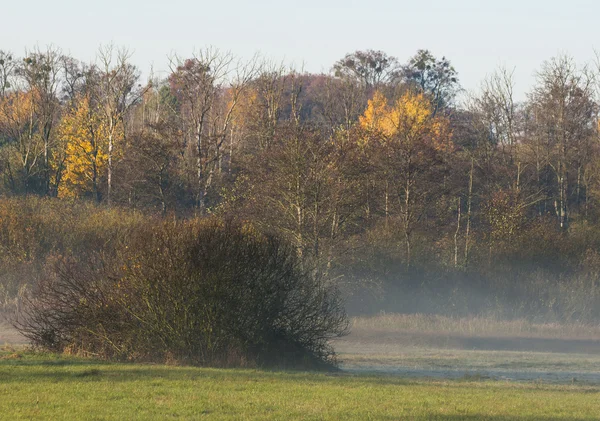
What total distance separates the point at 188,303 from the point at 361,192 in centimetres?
2124

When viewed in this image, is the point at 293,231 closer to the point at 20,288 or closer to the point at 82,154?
the point at 20,288

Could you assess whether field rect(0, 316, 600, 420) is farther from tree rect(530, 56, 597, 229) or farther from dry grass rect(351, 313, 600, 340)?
tree rect(530, 56, 597, 229)

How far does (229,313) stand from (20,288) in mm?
19456

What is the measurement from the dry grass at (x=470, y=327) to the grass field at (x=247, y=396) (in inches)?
768

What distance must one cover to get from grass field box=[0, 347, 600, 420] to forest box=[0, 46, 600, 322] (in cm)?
797

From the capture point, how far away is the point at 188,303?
19828 mm

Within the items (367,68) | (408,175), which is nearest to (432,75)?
(367,68)

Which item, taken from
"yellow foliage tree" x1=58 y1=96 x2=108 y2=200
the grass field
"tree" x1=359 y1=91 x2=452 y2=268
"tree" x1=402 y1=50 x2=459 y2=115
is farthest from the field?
"tree" x1=402 y1=50 x2=459 y2=115

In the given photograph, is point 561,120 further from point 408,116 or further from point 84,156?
point 84,156

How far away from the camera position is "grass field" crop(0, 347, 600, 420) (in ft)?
40.8

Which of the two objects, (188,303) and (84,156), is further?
(84,156)

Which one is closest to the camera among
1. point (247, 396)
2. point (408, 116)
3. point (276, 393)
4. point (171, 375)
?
point (247, 396)

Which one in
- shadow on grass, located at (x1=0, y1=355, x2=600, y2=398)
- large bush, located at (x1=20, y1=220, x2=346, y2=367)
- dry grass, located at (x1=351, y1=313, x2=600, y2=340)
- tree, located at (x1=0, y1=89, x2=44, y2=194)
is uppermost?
tree, located at (x1=0, y1=89, x2=44, y2=194)

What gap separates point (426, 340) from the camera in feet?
120
